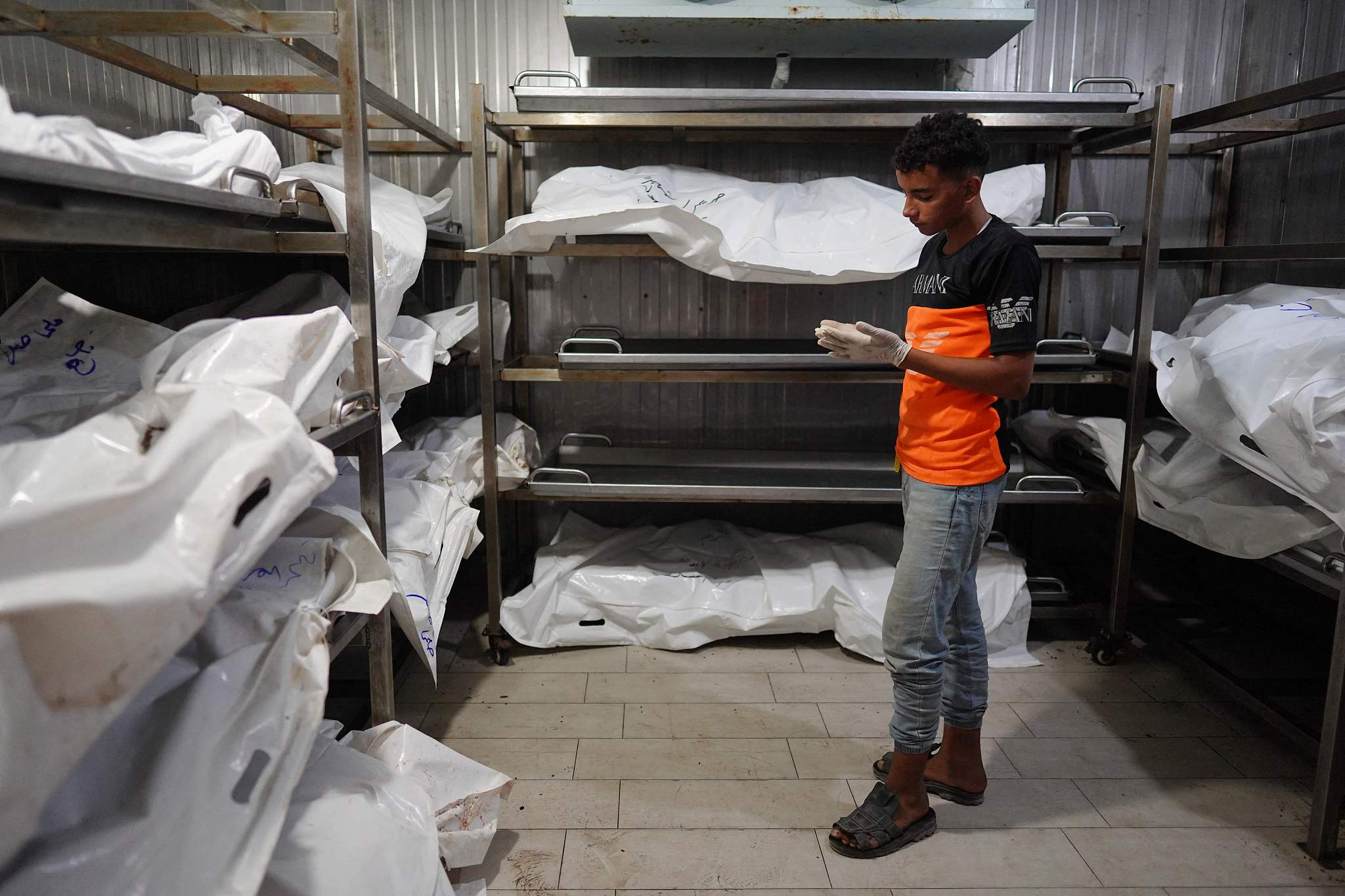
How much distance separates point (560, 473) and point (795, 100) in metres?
1.35

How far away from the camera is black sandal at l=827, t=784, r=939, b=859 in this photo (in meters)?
1.90

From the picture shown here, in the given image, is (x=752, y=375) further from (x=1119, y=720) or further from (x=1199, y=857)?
(x=1199, y=857)

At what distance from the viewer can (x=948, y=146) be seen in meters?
1.70

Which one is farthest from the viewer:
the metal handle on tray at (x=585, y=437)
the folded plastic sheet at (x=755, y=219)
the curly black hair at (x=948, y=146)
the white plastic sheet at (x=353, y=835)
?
the metal handle on tray at (x=585, y=437)

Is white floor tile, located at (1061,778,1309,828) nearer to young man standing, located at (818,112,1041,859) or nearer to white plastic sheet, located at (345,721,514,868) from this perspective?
young man standing, located at (818,112,1041,859)

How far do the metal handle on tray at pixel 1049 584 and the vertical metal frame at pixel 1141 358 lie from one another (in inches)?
6.1

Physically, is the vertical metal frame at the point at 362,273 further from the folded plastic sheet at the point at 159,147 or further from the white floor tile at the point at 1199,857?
the white floor tile at the point at 1199,857

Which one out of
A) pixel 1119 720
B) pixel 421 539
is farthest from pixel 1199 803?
pixel 421 539

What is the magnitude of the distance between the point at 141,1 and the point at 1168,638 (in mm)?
3483

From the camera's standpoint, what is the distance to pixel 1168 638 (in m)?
2.71

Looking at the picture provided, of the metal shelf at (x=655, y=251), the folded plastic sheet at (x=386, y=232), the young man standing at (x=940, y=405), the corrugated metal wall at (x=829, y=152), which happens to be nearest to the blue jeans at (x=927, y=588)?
the young man standing at (x=940, y=405)

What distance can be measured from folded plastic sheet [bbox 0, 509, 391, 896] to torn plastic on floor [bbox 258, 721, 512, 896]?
15cm

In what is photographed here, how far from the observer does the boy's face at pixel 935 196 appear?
174 cm

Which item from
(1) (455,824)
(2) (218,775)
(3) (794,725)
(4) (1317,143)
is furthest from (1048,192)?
(2) (218,775)
